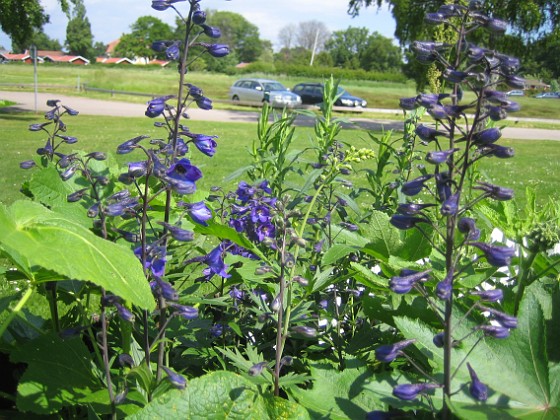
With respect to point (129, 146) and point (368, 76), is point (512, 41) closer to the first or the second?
point (129, 146)

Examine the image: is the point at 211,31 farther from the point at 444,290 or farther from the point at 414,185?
the point at 444,290

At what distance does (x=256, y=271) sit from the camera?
1.60 m

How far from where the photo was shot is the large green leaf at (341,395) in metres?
1.25

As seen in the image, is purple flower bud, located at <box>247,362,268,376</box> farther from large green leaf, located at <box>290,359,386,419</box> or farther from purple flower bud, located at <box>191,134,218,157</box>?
purple flower bud, located at <box>191,134,218,157</box>

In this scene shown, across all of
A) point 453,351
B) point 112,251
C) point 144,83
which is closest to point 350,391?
point 453,351

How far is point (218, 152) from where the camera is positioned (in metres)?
13.0

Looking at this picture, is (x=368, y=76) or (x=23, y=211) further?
(x=368, y=76)

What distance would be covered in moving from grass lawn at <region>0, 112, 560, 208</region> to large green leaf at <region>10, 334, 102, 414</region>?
4480 millimetres

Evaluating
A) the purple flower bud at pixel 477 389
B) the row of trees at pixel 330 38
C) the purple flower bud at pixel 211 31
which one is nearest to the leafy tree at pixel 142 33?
the row of trees at pixel 330 38

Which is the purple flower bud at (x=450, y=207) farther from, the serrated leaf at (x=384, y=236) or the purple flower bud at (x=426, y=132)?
the serrated leaf at (x=384, y=236)

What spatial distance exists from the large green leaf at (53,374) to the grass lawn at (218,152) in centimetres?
448

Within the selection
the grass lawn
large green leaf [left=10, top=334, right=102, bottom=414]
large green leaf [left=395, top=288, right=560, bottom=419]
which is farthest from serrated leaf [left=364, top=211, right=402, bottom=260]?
the grass lawn

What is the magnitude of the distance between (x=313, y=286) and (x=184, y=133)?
576mm

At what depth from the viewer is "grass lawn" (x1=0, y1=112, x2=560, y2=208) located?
30.7 ft
